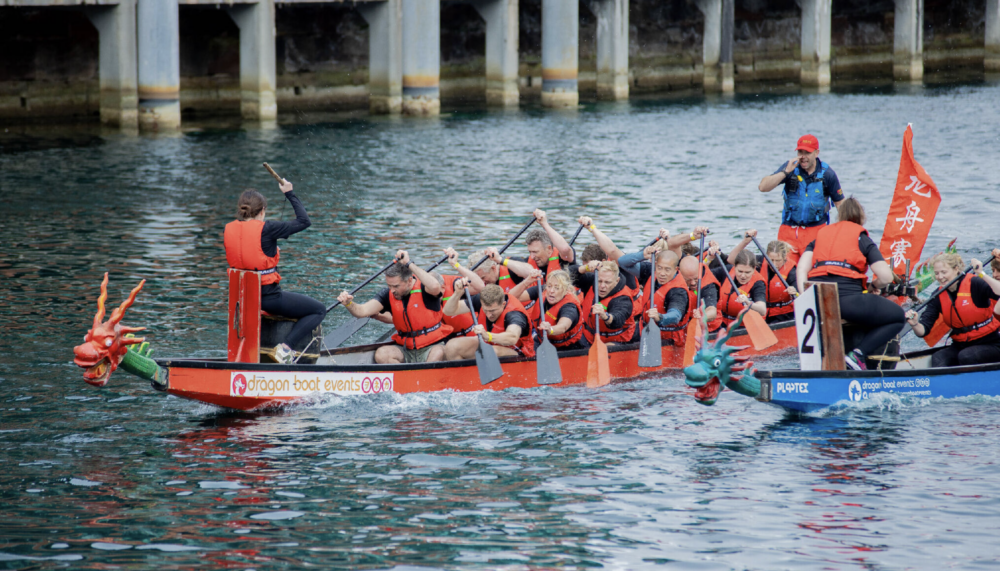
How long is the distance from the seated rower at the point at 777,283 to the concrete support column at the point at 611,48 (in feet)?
99.5

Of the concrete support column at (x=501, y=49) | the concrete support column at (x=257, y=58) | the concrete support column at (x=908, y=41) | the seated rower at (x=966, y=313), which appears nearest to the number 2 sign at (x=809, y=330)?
the seated rower at (x=966, y=313)

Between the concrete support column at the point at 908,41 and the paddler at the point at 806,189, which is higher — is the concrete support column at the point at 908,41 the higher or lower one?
the higher one

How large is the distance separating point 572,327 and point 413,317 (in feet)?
5.44

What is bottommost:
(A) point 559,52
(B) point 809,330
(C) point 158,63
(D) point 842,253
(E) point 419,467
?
(E) point 419,467

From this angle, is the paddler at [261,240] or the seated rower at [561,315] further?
the seated rower at [561,315]

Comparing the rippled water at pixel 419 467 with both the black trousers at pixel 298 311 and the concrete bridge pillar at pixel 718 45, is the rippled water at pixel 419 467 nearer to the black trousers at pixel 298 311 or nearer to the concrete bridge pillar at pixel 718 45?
the black trousers at pixel 298 311

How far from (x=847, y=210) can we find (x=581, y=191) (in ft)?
49.3

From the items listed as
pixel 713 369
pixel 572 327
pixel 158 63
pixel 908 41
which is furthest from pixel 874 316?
pixel 908 41

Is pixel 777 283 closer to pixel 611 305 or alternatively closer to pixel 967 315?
pixel 611 305

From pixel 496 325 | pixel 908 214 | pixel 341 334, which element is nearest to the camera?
pixel 496 325

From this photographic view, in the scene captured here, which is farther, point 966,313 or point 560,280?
point 560,280

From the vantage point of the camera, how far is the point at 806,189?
14148 millimetres

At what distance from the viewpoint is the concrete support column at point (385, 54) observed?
37.4m

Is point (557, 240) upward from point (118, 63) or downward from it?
downward
